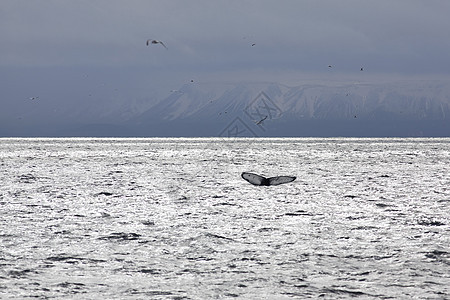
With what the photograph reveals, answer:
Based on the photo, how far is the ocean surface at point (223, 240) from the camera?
126 inches

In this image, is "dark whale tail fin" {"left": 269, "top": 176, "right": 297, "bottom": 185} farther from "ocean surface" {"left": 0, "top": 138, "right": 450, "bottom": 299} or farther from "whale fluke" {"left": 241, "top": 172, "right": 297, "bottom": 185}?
"ocean surface" {"left": 0, "top": 138, "right": 450, "bottom": 299}

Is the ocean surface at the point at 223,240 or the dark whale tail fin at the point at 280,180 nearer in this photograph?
the ocean surface at the point at 223,240

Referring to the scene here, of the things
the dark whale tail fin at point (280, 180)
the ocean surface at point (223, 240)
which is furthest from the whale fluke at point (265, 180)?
Answer: the ocean surface at point (223, 240)

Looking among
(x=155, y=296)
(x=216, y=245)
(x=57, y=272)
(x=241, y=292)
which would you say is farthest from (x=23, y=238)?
(x=241, y=292)

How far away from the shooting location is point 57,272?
3.53 m

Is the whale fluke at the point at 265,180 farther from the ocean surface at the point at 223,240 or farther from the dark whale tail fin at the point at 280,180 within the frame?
the ocean surface at the point at 223,240

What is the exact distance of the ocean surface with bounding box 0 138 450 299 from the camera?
3.21m

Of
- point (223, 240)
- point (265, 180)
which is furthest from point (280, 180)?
point (223, 240)

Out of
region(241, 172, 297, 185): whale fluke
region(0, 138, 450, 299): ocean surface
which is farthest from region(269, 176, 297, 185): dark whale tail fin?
region(0, 138, 450, 299): ocean surface

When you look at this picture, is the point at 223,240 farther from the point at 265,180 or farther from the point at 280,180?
the point at 280,180

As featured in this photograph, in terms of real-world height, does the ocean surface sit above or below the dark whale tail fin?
below

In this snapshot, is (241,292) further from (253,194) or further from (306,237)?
(253,194)

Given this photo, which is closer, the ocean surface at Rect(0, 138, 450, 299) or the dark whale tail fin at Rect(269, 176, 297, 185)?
the ocean surface at Rect(0, 138, 450, 299)

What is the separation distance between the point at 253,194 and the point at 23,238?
3704 millimetres
